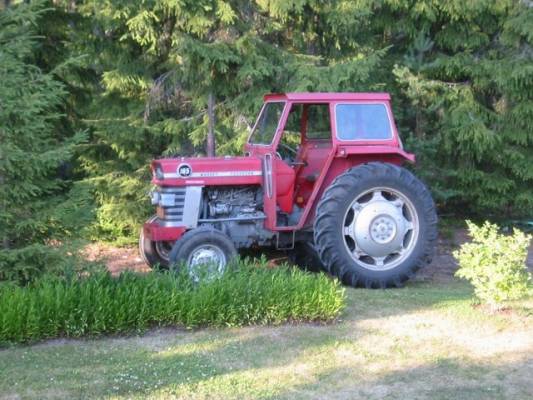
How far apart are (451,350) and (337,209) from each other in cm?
266

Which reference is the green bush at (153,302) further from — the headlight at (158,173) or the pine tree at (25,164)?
the headlight at (158,173)

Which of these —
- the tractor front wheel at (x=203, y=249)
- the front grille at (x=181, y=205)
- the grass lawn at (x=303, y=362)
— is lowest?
the grass lawn at (x=303, y=362)

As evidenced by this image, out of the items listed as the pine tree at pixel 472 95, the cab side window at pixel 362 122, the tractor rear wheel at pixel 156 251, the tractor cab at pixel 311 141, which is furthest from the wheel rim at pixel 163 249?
the pine tree at pixel 472 95

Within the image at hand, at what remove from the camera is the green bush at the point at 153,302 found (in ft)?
18.8

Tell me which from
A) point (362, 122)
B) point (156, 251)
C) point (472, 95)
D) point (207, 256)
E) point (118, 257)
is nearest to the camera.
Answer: point (207, 256)

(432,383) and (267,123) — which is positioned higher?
(267,123)

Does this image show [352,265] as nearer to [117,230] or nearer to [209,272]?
[209,272]

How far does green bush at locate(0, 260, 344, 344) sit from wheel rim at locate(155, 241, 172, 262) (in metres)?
1.89

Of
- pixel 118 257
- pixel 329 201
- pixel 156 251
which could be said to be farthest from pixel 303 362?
pixel 118 257

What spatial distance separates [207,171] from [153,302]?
259 centimetres

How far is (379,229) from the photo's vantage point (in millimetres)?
8195

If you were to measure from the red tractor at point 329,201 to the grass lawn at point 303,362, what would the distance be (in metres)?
1.63

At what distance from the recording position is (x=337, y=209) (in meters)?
7.97

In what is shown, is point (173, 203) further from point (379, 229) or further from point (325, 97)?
point (379, 229)
